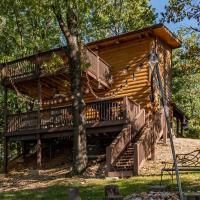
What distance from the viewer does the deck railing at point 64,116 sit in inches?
819

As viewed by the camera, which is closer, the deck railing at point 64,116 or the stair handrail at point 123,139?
the stair handrail at point 123,139

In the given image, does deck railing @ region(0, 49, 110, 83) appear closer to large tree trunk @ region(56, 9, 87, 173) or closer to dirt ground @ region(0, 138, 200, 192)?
large tree trunk @ region(56, 9, 87, 173)

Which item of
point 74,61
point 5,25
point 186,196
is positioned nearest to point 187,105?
point 5,25

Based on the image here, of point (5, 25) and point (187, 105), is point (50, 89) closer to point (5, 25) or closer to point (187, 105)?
point (5, 25)

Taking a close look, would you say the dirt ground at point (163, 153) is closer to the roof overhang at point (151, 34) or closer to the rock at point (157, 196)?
the roof overhang at point (151, 34)

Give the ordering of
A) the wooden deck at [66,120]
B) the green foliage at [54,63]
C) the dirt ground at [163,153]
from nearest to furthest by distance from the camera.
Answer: the dirt ground at [163,153], the green foliage at [54,63], the wooden deck at [66,120]

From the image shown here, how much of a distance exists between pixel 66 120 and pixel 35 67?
3.29 metres

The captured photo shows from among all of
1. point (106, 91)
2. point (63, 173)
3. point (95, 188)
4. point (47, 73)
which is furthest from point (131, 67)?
point (95, 188)

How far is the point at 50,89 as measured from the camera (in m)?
27.1

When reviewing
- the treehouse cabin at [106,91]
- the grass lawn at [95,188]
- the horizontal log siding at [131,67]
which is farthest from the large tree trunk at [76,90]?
the horizontal log siding at [131,67]

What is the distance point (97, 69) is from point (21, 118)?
15.6 ft

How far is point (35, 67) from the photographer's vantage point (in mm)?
23422

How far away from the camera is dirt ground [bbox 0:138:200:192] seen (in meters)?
17.3

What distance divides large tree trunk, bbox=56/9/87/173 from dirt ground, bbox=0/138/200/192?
82cm
